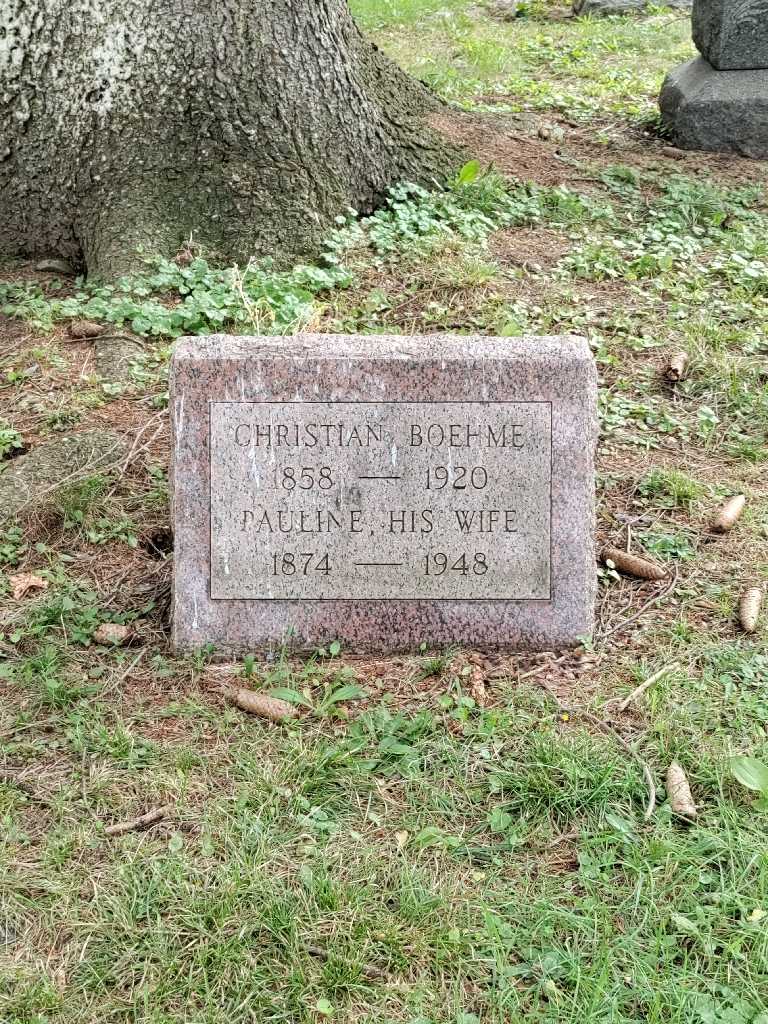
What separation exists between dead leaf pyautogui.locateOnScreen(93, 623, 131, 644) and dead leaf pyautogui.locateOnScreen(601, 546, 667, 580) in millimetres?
1471

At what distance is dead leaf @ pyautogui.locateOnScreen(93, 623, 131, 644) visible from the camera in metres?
3.09

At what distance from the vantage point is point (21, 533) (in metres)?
3.49

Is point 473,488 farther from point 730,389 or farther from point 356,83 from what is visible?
point 356,83

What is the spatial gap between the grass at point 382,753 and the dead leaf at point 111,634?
0.02 meters

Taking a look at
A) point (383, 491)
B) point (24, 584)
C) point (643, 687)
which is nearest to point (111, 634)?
point (24, 584)

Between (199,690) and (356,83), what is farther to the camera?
(356,83)

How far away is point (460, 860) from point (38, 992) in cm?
88

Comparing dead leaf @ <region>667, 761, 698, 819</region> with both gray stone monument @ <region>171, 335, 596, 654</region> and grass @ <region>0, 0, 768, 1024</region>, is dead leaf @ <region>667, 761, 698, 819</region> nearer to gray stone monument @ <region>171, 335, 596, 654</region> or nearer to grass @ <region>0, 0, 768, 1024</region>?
grass @ <region>0, 0, 768, 1024</region>

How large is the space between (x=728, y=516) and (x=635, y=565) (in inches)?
17.2

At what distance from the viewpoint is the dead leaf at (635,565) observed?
11.1ft

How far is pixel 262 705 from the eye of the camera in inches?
111

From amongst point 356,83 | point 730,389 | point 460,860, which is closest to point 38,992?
point 460,860

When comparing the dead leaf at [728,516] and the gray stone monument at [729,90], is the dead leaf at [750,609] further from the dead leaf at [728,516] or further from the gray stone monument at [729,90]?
the gray stone monument at [729,90]


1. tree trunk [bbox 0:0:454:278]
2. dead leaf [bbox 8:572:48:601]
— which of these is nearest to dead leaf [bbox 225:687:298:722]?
dead leaf [bbox 8:572:48:601]
